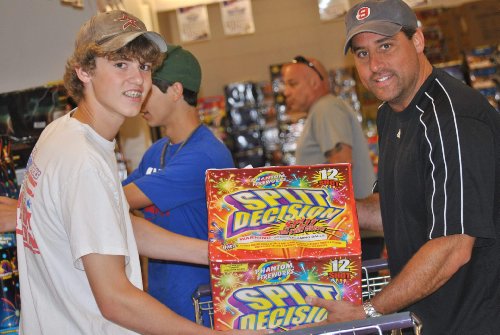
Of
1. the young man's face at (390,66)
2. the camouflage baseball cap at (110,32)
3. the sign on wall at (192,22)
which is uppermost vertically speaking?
the sign on wall at (192,22)

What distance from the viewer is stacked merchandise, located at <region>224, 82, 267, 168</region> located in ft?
28.9

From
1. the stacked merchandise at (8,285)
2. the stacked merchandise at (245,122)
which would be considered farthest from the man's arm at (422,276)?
the stacked merchandise at (245,122)

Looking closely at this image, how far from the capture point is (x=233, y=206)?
2307 mm

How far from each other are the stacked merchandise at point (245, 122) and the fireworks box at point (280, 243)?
645cm

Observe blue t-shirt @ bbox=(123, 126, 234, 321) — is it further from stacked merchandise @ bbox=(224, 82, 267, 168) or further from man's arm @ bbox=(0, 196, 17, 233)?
stacked merchandise @ bbox=(224, 82, 267, 168)

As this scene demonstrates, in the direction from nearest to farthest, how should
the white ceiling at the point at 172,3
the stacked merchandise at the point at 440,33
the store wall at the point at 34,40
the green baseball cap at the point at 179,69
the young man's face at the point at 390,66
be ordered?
the young man's face at the point at 390,66
the green baseball cap at the point at 179,69
the store wall at the point at 34,40
the white ceiling at the point at 172,3
the stacked merchandise at the point at 440,33

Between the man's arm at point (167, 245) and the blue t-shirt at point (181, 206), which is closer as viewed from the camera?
the man's arm at point (167, 245)

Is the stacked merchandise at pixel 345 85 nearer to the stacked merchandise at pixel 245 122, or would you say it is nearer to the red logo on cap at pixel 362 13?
the stacked merchandise at pixel 245 122

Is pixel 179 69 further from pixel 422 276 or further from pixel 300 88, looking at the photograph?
pixel 300 88

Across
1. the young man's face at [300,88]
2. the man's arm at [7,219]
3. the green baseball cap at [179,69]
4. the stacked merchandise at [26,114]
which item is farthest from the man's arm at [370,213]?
the young man's face at [300,88]

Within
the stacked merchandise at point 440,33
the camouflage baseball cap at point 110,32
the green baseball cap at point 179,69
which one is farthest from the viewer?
the stacked merchandise at point 440,33

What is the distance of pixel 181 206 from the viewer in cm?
318

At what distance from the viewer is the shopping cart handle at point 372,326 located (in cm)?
199

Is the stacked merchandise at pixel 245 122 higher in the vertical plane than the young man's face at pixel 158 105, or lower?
lower
